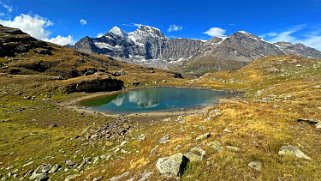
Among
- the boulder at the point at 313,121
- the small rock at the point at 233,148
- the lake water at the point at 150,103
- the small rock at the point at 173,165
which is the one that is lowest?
the lake water at the point at 150,103

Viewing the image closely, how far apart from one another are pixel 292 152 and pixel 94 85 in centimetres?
13360

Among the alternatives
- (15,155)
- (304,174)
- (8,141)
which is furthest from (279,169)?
(8,141)

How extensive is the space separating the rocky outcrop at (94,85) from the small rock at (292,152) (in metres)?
121

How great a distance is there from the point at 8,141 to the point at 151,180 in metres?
36.9

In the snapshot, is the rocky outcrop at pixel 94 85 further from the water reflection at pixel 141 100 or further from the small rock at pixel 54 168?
the small rock at pixel 54 168

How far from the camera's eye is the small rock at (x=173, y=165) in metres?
19.6

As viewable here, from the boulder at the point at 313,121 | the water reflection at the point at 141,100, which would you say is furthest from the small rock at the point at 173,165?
the water reflection at the point at 141,100

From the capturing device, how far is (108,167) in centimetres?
2758

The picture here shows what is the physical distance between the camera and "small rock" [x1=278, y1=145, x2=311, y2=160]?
2043 centimetres

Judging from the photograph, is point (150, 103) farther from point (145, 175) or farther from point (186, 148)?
point (145, 175)

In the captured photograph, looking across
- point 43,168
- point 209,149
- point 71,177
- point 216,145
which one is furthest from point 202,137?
point 43,168

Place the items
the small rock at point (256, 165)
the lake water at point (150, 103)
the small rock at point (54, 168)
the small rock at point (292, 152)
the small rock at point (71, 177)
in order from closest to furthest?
the small rock at point (256, 165), the small rock at point (292, 152), the small rock at point (71, 177), the small rock at point (54, 168), the lake water at point (150, 103)

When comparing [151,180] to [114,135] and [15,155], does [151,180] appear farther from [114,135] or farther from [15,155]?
[15,155]

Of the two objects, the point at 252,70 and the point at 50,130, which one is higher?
the point at 252,70
